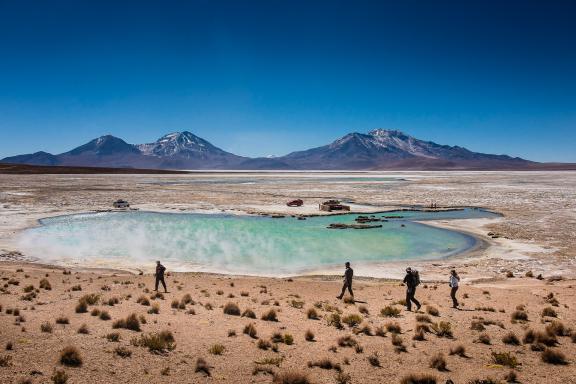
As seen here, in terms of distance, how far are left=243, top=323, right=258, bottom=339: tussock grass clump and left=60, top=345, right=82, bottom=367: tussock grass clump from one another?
4.20 m

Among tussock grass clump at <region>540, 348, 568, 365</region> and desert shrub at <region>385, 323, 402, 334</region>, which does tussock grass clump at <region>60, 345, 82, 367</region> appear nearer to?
desert shrub at <region>385, 323, 402, 334</region>

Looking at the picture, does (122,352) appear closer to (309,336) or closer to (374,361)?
(309,336)

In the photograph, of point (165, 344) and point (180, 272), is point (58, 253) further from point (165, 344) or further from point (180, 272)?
point (165, 344)

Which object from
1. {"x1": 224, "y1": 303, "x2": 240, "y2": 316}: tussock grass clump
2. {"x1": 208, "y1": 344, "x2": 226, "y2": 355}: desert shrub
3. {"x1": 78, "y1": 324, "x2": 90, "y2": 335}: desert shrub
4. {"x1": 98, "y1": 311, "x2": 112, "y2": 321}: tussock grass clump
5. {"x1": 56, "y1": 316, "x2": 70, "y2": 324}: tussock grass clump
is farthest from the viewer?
{"x1": 224, "y1": 303, "x2": 240, "y2": 316}: tussock grass clump

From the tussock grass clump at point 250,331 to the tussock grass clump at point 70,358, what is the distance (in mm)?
4197

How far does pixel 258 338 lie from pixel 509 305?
29.5ft

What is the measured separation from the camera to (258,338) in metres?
11.6

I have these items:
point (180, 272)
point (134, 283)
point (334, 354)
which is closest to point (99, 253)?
point (180, 272)

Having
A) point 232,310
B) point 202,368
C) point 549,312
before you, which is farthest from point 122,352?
point 549,312

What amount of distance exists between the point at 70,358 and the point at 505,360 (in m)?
9.49

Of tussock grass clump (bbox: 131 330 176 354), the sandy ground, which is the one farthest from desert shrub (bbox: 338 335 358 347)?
tussock grass clump (bbox: 131 330 176 354)

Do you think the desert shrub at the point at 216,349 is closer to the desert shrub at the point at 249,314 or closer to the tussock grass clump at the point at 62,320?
the desert shrub at the point at 249,314

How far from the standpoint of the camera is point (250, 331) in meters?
11.8

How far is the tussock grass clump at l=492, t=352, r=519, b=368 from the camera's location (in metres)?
9.95
